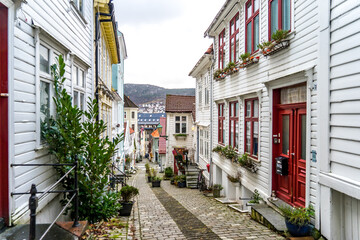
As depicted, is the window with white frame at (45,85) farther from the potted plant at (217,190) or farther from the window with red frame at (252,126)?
the potted plant at (217,190)

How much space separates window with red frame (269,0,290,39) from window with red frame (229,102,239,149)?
4276 mm

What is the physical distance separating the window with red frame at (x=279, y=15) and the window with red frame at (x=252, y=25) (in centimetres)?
113

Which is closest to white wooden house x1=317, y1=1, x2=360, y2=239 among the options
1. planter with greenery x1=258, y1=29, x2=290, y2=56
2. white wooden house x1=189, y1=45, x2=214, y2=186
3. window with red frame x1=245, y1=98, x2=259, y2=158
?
planter with greenery x1=258, y1=29, x2=290, y2=56

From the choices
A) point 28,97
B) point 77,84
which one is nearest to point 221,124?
point 77,84

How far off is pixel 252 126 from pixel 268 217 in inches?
132

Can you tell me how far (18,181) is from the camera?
3.92m

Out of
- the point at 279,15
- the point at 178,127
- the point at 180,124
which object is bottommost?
the point at 178,127

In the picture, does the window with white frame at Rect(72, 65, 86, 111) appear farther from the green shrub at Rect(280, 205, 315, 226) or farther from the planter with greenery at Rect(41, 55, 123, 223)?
the green shrub at Rect(280, 205, 315, 226)

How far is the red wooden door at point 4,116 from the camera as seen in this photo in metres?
3.61

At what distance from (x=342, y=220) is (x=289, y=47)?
384cm

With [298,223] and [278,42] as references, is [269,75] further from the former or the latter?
[298,223]

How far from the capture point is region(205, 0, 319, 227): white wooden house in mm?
5777

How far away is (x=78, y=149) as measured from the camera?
5.21 meters

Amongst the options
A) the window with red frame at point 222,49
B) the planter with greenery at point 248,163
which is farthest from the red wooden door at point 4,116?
the window with red frame at point 222,49
